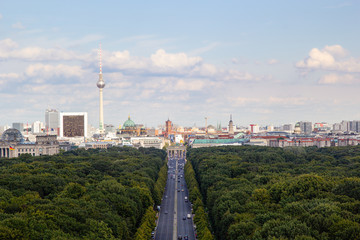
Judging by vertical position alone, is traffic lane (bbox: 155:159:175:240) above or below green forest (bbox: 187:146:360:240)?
below

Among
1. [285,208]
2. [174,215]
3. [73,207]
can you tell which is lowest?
[174,215]

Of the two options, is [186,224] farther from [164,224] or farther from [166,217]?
[166,217]

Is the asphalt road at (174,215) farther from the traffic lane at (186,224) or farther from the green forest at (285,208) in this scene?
the green forest at (285,208)

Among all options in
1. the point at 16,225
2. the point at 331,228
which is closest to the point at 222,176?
the point at 331,228

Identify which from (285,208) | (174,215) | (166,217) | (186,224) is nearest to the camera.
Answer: (285,208)

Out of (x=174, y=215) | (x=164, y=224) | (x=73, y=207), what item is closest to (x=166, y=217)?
(x=174, y=215)

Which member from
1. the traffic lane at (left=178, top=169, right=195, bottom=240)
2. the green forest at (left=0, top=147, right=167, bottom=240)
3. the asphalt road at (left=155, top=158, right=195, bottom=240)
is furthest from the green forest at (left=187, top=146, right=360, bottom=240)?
the green forest at (left=0, top=147, right=167, bottom=240)

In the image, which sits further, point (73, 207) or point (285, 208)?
point (285, 208)

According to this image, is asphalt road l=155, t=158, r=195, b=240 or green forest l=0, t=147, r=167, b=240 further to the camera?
asphalt road l=155, t=158, r=195, b=240

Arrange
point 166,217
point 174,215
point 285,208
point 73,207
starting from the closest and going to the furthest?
point 73,207 < point 285,208 < point 166,217 < point 174,215

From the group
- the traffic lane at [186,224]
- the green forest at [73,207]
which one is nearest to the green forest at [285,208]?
the traffic lane at [186,224]

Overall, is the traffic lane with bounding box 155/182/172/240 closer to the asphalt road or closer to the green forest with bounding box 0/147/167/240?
the asphalt road

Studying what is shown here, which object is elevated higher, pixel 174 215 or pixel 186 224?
pixel 174 215
